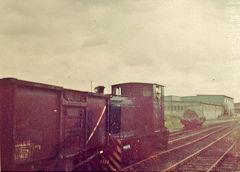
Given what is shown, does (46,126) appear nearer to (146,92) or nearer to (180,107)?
(146,92)

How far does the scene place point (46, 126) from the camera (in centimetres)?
597

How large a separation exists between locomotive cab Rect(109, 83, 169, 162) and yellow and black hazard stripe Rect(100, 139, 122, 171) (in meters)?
1.54

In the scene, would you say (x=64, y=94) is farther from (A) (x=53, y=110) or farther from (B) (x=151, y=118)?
(B) (x=151, y=118)

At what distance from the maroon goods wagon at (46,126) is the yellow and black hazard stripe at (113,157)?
1.16 metres

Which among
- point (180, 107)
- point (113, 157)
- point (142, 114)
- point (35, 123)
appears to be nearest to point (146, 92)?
point (142, 114)

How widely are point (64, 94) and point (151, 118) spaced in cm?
788

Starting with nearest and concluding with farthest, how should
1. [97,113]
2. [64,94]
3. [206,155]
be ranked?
[64,94]
[97,113]
[206,155]

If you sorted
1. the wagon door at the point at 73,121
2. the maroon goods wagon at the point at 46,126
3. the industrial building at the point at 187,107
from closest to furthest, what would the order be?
the maroon goods wagon at the point at 46,126 < the wagon door at the point at 73,121 < the industrial building at the point at 187,107

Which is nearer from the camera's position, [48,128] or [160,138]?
[48,128]

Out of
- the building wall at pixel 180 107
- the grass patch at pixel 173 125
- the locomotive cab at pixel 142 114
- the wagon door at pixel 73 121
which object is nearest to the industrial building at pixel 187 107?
the building wall at pixel 180 107

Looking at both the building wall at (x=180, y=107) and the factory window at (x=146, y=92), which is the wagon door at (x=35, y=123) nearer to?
the factory window at (x=146, y=92)

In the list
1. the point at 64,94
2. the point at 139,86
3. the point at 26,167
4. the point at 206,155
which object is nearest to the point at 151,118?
the point at 139,86

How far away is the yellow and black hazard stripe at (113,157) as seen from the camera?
31.3 feet

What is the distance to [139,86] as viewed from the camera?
1344 centimetres
